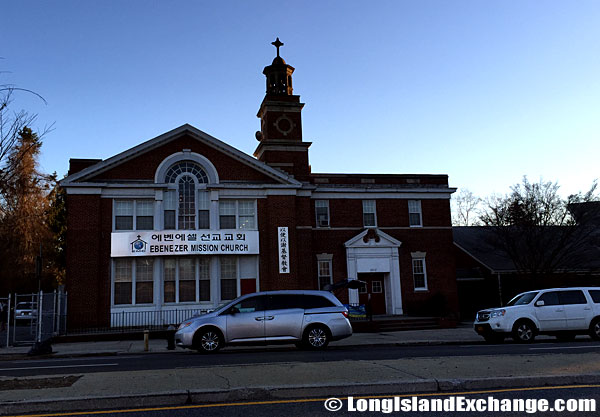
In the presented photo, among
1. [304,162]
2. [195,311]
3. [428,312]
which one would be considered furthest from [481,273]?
[195,311]

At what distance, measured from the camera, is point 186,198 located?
89.5 feet

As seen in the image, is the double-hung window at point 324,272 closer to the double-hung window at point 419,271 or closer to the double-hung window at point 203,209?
the double-hung window at point 419,271

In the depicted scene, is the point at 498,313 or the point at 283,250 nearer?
the point at 498,313

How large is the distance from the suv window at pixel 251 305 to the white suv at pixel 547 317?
7.69 meters

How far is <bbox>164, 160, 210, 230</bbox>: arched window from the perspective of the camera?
27.0 m

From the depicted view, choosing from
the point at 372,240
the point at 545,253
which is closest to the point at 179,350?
the point at 372,240

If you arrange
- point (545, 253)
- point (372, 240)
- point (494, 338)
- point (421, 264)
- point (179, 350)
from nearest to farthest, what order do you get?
point (179, 350)
point (494, 338)
point (372, 240)
point (421, 264)
point (545, 253)

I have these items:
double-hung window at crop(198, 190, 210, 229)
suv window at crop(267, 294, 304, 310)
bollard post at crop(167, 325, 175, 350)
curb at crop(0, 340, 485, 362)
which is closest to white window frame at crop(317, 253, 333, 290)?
double-hung window at crop(198, 190, 210, 229)

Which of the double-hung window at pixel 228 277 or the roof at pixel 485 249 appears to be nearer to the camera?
the double-hung window at pixel 228 277

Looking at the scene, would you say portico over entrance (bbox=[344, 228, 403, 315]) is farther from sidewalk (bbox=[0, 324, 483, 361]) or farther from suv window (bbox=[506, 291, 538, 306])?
suv window (bbox=[506, 291, 538, 306])

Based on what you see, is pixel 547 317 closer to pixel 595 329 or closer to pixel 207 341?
pixel 595 329

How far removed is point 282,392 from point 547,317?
12.9m

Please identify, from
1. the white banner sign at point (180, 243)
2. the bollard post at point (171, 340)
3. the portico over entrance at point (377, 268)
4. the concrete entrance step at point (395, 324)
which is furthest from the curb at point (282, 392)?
the portico over entrance at point (377, 268)

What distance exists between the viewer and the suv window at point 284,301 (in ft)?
53.4
